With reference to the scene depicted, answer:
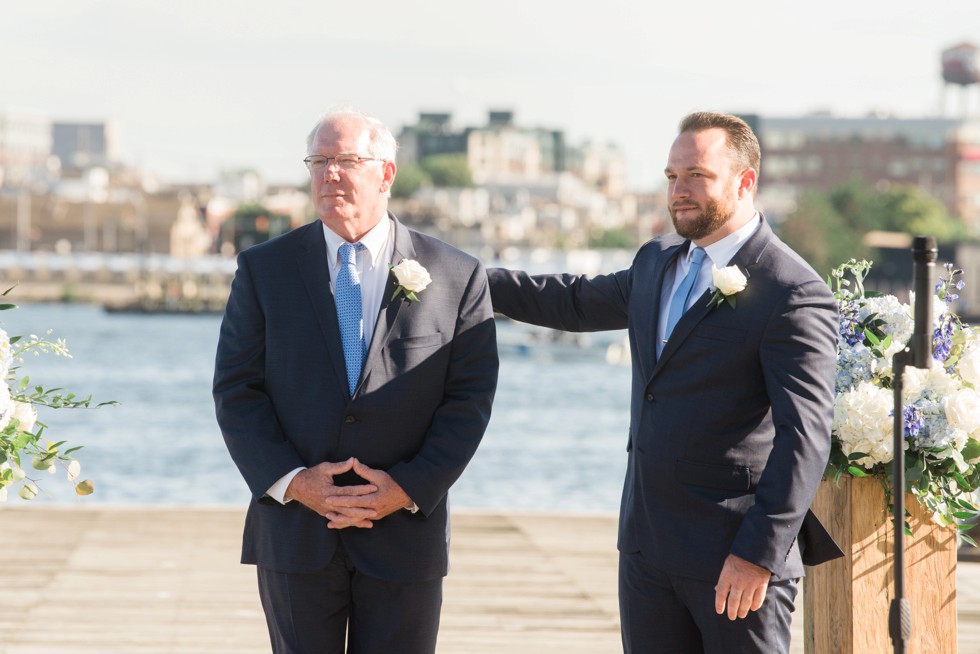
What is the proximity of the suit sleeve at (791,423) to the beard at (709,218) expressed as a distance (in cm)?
22

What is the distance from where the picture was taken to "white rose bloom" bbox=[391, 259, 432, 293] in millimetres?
3281

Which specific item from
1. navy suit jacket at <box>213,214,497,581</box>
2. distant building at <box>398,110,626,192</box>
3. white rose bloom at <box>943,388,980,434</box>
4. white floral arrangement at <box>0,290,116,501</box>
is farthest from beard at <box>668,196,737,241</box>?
distant building at <box>398,110,626,192</box>

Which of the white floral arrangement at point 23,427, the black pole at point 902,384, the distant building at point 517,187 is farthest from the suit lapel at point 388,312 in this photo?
the distant building at point 517,187

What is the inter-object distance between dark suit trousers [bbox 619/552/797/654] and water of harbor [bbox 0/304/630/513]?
1.37 meters

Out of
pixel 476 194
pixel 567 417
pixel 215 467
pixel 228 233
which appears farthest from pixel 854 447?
pixel 476 194

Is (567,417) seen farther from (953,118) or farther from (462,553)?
(953,118)

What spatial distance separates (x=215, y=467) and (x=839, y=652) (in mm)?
21356

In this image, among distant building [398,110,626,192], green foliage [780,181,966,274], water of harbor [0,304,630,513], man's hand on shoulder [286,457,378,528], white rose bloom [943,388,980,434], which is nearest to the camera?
man's hand on shoulder [286,457,378,528]

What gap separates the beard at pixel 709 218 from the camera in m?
3.23

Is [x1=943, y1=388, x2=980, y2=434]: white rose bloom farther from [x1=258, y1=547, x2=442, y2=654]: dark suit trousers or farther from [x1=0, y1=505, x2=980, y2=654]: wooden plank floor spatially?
[x1=0, y1=505, x2=980, y2=654]: wooden plank floor

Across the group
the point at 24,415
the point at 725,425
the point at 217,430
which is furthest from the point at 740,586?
the point at 217,430

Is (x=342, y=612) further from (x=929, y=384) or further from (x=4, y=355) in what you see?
(x=929, y=384)

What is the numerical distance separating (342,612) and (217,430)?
27.6m

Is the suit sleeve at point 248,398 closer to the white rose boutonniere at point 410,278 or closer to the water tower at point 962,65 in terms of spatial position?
the white rose boutonniere at point 410,278
